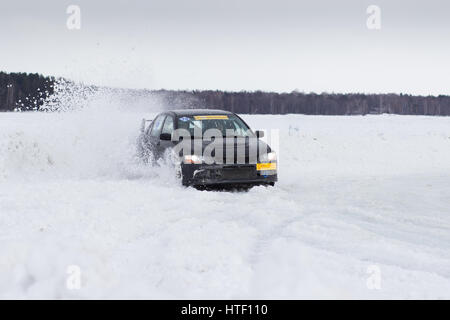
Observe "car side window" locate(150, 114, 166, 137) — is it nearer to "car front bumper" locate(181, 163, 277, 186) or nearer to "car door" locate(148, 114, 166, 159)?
"car door" locate(148, 114, 166, 159)

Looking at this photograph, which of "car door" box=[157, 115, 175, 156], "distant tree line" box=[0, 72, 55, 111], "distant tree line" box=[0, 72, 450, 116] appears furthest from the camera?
"distant tree line" box=[0, 72, 450, 116]

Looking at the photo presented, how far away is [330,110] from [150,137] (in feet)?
244

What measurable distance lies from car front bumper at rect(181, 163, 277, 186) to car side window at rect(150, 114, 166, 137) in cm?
210

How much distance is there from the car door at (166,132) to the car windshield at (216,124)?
9.8 inches

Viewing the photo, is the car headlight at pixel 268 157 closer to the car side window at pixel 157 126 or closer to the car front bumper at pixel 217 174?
the car front bumper at pixel 217 174

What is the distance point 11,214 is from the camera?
240 inches

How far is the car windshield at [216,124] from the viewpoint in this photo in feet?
31.3

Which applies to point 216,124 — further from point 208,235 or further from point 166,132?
point 208,235

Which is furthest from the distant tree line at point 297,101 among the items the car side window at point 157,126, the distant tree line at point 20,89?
the car side window at point 157,126

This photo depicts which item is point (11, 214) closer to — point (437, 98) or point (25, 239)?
point (25, 239)

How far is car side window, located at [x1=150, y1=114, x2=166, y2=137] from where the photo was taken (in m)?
10.4

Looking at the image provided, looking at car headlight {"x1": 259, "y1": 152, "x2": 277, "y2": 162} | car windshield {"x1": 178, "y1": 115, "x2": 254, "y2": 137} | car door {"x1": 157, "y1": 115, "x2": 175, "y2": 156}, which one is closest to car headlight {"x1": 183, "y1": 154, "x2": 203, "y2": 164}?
car door {"x1": 157, "y1": 115, "x2": 175, "y2": 156}

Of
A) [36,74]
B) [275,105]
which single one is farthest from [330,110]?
[36,74]

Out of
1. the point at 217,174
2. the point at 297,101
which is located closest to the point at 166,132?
the point at 217,174
